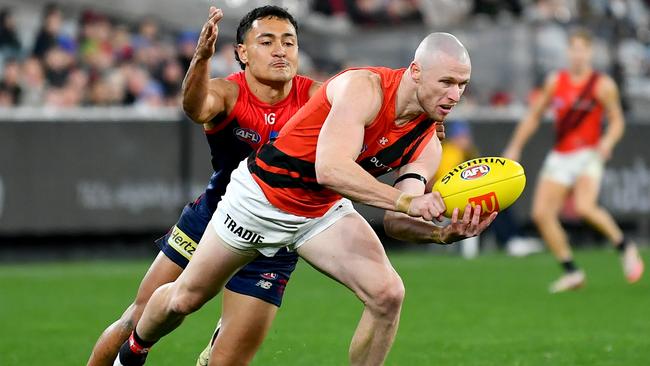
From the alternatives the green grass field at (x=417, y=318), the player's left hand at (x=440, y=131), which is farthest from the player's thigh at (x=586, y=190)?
the player's left hand at (x=440, y=131)

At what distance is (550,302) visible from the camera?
41.0 ft

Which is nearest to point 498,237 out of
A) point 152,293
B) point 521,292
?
point 521,292

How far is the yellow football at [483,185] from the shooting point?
6.48 m

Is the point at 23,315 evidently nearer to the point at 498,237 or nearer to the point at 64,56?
the point at 64,56

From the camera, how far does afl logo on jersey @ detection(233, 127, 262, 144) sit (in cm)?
766

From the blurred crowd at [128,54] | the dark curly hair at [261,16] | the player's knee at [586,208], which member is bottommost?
the blurred crowd at [128,54]

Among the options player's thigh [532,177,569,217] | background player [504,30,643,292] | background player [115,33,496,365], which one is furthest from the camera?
player's thigh [532,177,569,217]

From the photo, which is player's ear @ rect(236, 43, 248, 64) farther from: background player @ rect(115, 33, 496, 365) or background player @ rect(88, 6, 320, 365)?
background player @ rect(115, 33, 496, 365)

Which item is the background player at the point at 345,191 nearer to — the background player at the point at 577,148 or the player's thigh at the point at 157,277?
the player's thigh at the point at 157,277

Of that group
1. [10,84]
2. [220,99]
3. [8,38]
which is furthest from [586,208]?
[8,38]

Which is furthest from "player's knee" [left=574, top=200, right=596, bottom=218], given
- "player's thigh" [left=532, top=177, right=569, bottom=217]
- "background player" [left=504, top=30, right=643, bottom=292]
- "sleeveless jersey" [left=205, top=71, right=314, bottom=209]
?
"sleeveless jersey" [left=205, top=71, right=314, bottom=209]

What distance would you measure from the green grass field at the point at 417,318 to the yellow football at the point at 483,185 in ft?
7.77

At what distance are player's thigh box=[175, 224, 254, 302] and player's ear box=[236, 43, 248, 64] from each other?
131 centimetres

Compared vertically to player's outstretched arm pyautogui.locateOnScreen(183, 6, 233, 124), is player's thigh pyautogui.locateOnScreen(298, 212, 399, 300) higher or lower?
lower
